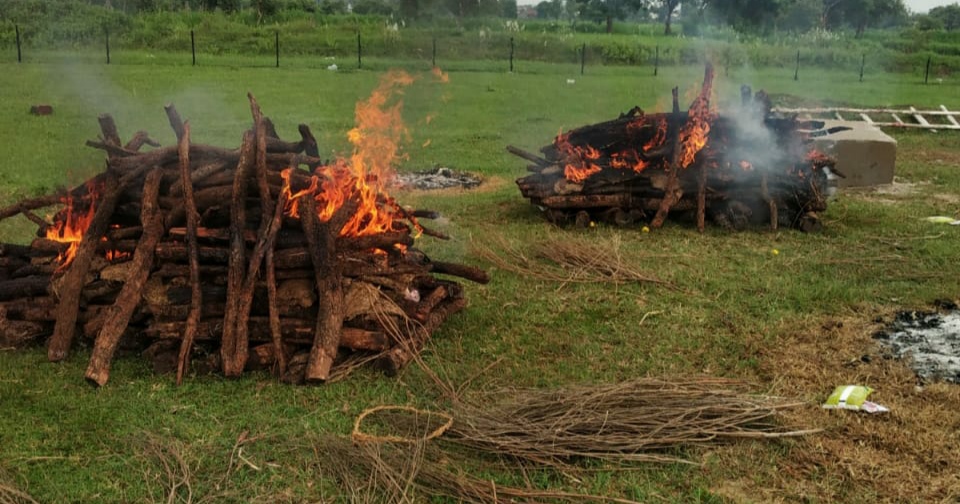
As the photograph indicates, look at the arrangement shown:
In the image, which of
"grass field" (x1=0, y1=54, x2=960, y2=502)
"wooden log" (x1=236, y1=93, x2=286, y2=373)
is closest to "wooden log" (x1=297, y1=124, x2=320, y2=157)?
"wooden log" (x1=236, y1=93, x2=286, y2=373)

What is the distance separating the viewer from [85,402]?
540 centimetres

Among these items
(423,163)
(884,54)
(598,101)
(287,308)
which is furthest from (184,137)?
(884,54)

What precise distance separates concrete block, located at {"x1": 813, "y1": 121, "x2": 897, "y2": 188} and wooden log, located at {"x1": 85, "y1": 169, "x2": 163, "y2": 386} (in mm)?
11257

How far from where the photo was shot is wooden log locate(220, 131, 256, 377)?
5.73 metres

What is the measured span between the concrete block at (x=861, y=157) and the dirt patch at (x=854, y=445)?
827cm

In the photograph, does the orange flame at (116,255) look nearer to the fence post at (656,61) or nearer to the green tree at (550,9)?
the fence post at (656,61)

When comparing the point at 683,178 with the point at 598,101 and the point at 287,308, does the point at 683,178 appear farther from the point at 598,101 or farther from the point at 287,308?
the point at 598,101

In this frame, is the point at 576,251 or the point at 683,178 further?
the point at 683,178

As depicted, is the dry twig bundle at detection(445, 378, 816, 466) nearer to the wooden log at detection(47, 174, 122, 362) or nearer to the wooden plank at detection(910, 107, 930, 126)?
the wooden log at detection(47, 174, 122, 362)

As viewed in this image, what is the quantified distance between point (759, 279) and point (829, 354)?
2.07 meters

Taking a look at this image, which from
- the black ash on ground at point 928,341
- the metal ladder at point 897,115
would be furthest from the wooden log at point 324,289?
the metal ladder at point 897,115

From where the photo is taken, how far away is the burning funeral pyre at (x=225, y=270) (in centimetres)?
586

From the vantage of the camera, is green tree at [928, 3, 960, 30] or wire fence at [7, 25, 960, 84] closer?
wire fence at [7, 25, 960, 84]

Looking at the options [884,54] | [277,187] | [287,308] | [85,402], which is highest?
[884,54]
